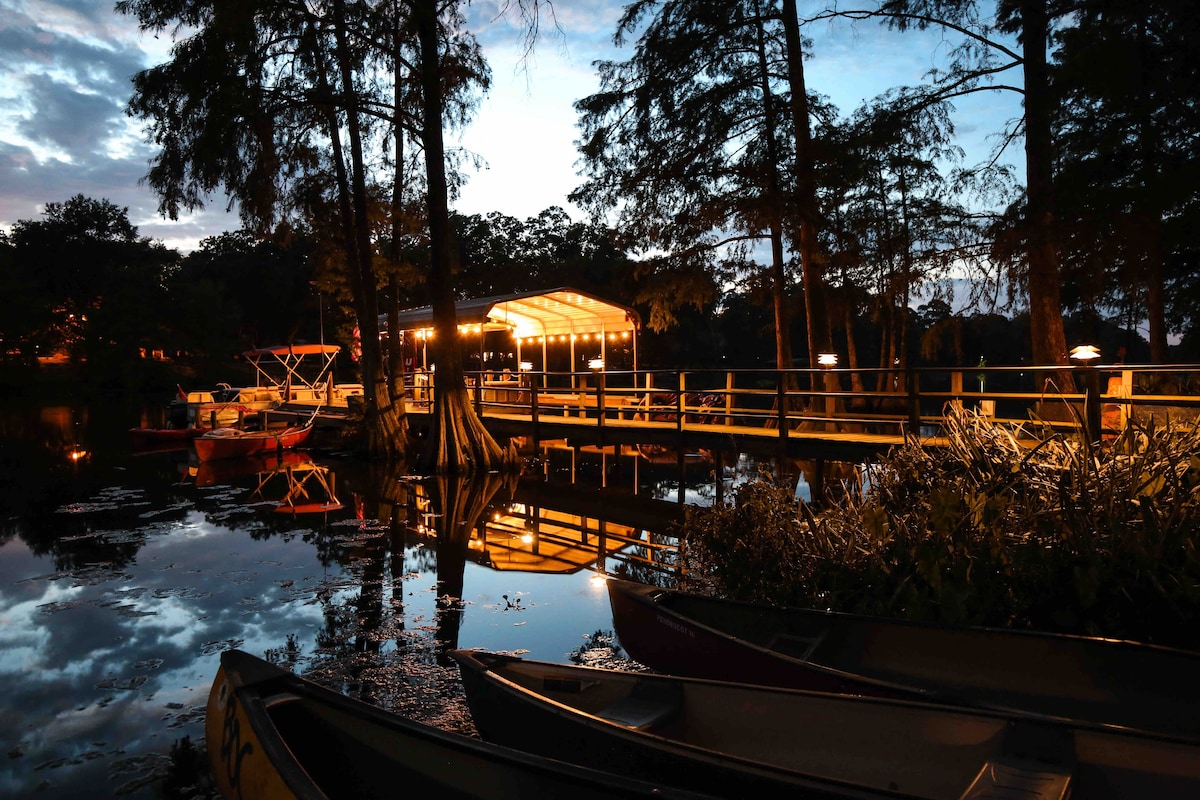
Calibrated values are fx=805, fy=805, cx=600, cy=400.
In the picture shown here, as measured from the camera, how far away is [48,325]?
5162 centimetres

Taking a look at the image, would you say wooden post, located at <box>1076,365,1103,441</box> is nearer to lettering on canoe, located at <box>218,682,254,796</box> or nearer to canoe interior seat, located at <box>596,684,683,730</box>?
canoe interior seat, located at <box>596,684,683,730</box>

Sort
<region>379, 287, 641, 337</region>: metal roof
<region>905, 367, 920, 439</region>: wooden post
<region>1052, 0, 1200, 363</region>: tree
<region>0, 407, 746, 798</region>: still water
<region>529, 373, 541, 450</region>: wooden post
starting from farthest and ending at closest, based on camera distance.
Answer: <region>379, 287, 641, 337</region>: metal roof
<region>529, 373, 541, 450</region>: wooden post
<region>1052, 0, 1200, 363</region>: tree
<region>905, 367, 920, 439</region>: wooden post
<region>0, 407, 746, 798</region>: still water

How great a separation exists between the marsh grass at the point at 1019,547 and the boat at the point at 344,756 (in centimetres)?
299

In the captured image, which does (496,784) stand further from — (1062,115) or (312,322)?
(312,322)

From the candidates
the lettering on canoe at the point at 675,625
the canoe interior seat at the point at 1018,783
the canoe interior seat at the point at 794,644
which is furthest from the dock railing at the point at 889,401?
the canoe interior seat at the point at 1018,783

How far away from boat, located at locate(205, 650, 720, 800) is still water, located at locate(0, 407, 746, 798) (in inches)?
44.1

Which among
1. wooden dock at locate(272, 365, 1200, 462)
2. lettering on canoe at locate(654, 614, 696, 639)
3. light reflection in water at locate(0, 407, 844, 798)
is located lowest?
light reflection in water at locate(0, 407, 844, 798)

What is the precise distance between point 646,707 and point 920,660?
1.59 m

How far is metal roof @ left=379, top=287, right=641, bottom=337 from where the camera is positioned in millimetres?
20625

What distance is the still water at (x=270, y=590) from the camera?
15.1ft

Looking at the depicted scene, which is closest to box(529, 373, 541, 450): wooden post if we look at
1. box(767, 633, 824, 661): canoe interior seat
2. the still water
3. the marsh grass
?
the still water

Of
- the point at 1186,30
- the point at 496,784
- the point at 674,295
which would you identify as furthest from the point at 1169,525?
the point at 674,295

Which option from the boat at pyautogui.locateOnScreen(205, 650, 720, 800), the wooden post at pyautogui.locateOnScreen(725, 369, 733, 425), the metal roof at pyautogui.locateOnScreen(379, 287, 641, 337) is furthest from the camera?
the metal roof at pyautogui.locateOnScreen(379, 287, 641, 337)

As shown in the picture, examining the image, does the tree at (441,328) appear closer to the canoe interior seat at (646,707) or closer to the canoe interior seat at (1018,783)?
the canoe interior seat at (646,707)
